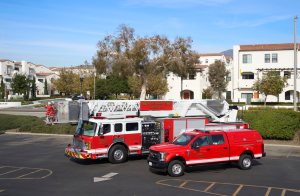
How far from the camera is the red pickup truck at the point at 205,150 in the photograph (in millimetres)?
11344

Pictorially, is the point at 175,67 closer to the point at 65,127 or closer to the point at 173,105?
the point at 65,127

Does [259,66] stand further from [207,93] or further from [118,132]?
[118,132]

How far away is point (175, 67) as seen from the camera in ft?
120

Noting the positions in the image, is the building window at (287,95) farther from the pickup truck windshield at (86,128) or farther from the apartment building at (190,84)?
the pickup truck windshield at (86,128)

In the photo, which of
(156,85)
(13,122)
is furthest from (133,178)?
(156,85)

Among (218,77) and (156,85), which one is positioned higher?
(218,77)

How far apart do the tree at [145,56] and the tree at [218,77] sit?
2266cm

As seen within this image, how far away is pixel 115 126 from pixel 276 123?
12085mm

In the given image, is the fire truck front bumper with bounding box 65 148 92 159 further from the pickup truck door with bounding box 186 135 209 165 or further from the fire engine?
the pickup truck door with bounding box 186 135 209 165

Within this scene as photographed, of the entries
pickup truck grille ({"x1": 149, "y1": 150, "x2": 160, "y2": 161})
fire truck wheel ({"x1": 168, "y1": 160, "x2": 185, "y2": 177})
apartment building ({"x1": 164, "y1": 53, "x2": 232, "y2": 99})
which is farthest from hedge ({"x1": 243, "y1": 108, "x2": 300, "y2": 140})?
apartment building ({"x1": 164, "y1": 53, "x2": 232, "y2": 99})

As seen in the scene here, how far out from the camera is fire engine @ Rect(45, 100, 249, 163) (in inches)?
534

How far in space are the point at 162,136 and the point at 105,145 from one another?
Result: 3.00 metres

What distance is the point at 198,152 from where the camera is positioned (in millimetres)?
11734

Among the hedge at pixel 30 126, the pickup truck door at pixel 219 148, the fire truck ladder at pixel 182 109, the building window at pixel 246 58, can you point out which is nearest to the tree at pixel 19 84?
the hedge at pixel 30 126
